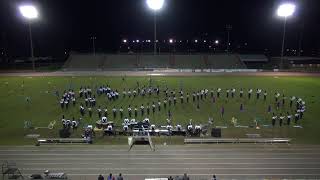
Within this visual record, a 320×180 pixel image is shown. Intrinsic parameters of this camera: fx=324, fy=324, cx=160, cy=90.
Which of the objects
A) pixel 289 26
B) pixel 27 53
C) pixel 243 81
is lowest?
pixel 243 81

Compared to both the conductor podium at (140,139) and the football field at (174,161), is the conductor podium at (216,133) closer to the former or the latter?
the football field at (174,161)

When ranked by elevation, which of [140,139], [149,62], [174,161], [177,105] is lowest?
[174,161]

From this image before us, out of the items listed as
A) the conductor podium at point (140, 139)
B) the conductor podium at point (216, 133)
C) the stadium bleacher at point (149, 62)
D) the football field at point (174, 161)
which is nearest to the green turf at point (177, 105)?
the conductor podium at point (216, 133)

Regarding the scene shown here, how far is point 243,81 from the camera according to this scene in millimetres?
42000

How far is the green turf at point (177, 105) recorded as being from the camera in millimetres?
22625

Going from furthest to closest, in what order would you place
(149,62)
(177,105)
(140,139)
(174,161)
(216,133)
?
(149,62)
(177,105)
(216,133)
(140,139)
(174,161)

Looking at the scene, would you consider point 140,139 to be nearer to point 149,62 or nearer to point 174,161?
point 174,161

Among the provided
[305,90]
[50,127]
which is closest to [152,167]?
[50,127]

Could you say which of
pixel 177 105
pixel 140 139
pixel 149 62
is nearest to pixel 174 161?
pixel 140 139

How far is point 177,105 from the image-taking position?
2906cm

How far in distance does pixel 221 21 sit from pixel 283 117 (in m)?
44.4

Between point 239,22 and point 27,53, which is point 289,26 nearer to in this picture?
point 239,22

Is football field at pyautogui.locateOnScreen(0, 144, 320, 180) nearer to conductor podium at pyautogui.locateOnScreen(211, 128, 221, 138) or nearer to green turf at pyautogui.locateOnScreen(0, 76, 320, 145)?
conductor podium at pyautogui.locateOnScreen(211, 128, 221, 138)

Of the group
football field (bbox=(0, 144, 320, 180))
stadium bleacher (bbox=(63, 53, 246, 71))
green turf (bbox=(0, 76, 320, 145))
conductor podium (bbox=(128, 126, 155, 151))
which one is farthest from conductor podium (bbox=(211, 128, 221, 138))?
stadium bleacher (bbox=(63, 53, 246, 71))
